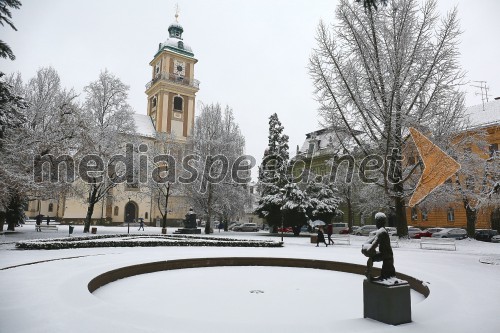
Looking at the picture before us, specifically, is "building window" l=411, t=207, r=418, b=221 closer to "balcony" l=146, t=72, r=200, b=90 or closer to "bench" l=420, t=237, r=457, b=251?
"bench" l=420, t=237, r=457, b=251

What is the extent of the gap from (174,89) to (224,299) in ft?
186

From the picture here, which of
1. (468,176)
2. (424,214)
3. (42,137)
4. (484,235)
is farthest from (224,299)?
(424,214)

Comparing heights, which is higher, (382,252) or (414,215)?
(414,215)

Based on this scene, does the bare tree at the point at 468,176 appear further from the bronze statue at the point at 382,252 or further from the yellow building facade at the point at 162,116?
the yellow building facade at the point at 162,116

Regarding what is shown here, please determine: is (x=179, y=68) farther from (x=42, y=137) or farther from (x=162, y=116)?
(x=42, y=137)

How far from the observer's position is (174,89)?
201 ft

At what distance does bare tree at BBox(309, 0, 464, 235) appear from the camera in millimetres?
22422

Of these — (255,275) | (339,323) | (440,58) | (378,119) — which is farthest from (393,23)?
(339,323)

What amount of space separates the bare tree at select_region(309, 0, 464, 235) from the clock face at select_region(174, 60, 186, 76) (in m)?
43.8

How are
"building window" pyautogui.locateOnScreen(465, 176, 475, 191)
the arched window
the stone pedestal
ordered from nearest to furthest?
the stone pedestal < "building window" pyautogui.locateOnScreen(465, 176, 475, 191) < the arched window

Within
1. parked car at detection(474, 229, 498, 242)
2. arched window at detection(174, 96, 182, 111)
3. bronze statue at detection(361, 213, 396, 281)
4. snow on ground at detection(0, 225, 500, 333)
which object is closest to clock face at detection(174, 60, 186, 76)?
arched window at detection(174, 96, 182, 111)

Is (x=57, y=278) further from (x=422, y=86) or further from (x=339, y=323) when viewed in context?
(x=422, y=86)

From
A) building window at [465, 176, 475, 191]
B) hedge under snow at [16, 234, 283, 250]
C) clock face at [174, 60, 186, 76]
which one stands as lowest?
hedge under snow at [16, 234, 283, 250]

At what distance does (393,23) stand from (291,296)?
2063cm
